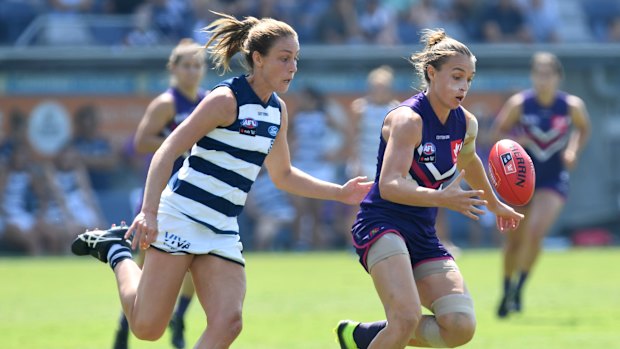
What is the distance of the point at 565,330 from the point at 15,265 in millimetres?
9809

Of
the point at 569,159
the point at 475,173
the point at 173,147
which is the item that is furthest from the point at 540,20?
the point at 173,147

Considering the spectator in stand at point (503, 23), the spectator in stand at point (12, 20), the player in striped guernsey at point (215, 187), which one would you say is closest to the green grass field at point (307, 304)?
the player in striped guernsey at point (215, 187)

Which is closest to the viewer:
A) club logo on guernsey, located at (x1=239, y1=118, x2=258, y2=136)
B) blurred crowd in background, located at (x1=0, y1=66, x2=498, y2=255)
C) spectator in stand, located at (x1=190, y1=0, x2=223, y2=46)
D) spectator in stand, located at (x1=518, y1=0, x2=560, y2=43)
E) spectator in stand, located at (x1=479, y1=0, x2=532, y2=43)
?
club logo on guernsey, located at (x1=239, y1=118, x2=258, y2=136)

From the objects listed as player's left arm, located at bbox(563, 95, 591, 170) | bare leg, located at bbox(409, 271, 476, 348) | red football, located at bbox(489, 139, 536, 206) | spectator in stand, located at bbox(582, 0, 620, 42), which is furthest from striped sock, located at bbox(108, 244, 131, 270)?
spectator in stand, located at bbox(582, 0, 620, 42)

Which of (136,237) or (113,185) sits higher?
(136,237)

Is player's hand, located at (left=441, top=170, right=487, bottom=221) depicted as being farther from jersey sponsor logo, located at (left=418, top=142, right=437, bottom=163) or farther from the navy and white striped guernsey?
the navy and white striped guernsey

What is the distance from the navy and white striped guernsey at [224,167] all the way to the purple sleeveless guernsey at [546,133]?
6.13 meters

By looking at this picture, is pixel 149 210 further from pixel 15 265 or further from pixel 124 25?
pixel 124 25

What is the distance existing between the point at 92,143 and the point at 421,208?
13659 mm

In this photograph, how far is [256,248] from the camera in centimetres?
1975

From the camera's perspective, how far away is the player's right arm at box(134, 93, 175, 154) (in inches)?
354

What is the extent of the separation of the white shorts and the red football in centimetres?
175

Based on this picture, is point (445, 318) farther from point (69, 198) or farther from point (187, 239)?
point (69, 198)

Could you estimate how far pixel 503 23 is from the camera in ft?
73.5
